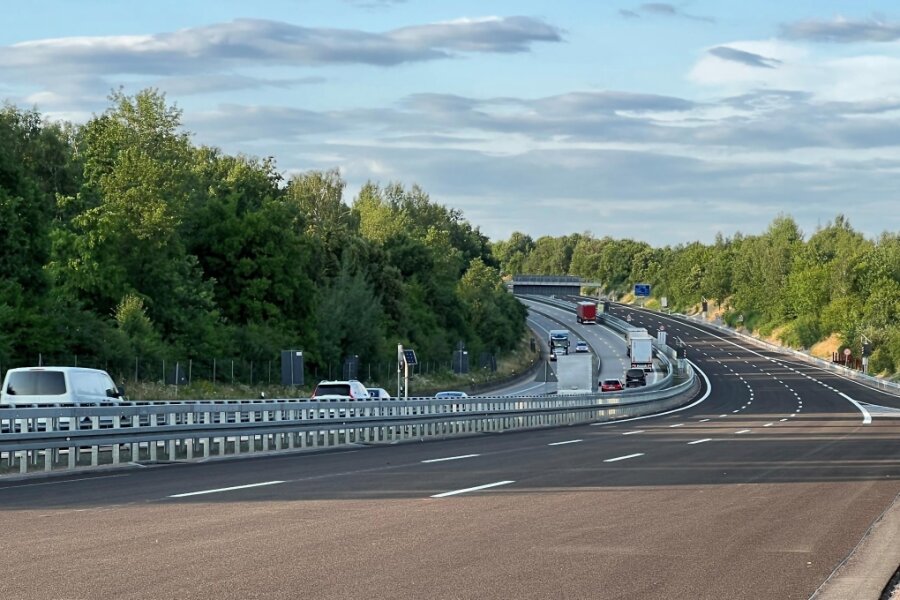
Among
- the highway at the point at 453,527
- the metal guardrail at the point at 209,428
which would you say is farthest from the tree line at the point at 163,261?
the highway at the point at 453,527

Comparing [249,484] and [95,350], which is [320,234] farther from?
[249,484]

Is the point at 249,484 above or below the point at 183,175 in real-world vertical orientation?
below

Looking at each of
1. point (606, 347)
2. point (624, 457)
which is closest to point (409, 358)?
point (624, 457)

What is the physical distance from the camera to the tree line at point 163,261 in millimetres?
63812

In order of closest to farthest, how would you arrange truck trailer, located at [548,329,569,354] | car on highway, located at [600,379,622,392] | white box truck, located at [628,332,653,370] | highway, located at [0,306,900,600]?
1. highway, located at [0,306,900,600]
2. car on highway, located at [600,379,622,392]
3. white box truck, located at [628,332,653,370]
4. truck trailer, located at [548,329,569,354]

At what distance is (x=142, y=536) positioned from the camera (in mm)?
12648

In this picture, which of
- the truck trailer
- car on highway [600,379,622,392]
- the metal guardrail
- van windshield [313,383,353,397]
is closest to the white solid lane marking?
car on highway [600,379,622,392]

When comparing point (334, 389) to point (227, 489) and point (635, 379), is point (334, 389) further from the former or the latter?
point (635, 379)

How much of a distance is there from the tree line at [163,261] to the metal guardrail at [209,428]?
2335 centimetres

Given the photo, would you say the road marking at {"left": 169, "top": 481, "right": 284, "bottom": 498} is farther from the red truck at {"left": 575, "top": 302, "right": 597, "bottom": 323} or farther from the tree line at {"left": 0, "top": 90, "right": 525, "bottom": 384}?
the red truck at {"left": 575, "top": 302, "right": 597, "bottom": 323}

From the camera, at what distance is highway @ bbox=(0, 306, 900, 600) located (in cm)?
1040

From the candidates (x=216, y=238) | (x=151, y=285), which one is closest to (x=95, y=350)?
(x=151, y=285)

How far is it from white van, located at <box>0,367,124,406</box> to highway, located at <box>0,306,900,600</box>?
18.6 feet

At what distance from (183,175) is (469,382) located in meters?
28.7
